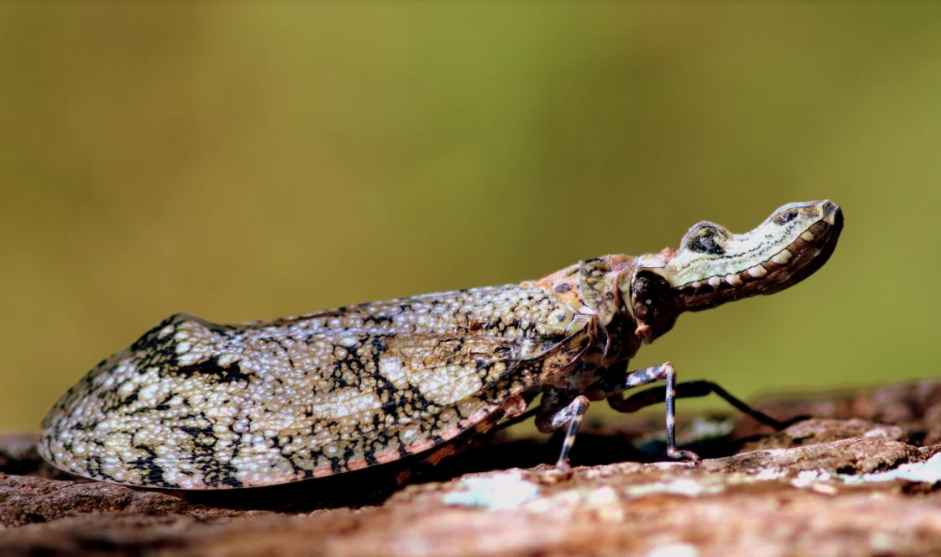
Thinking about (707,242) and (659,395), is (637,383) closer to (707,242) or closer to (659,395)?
(659,395)

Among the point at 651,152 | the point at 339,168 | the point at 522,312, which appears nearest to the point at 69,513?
the point at 522,312

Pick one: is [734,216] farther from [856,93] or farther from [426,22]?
[426,22]

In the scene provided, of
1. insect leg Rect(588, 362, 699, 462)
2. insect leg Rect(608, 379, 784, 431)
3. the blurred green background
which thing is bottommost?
insect leg Rect(608, 379, 784, 431)

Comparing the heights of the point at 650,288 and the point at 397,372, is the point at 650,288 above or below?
above

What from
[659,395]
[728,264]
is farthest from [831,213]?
[659,395]

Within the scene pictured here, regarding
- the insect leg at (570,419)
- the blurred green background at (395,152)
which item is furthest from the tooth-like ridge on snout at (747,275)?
the blurred green background at (395,152)

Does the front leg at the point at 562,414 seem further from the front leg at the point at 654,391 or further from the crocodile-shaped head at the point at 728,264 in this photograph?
the crocodile-shaped head at the point at 728,264

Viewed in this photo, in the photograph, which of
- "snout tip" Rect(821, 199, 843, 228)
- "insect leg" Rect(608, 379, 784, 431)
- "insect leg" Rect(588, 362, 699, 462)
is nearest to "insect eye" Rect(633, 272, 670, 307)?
"insect leg" Rect(588, 362, 699, 462)

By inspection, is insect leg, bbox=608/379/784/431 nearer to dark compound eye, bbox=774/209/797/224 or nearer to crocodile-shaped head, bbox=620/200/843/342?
crocodile-shaped head, bbox=620/200/843/342
